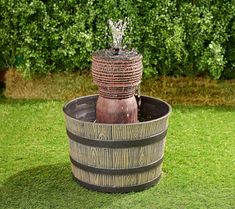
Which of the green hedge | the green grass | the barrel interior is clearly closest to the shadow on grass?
the green grass

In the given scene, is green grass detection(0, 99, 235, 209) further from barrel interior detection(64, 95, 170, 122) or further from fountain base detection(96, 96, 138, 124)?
fountain base detection(96, 96, 138, 124)

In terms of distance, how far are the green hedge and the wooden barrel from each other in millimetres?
2034

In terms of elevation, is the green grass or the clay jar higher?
the clay jar

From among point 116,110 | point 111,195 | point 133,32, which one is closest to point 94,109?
point 116,110

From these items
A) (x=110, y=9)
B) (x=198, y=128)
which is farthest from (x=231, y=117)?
(x=110, y=9)

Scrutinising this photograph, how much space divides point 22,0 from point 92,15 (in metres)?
0.85

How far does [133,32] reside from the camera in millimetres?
5969

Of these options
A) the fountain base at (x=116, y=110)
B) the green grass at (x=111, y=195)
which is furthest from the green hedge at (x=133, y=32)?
the fountain base at (x=116, y=110)

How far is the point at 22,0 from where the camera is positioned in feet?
19.6

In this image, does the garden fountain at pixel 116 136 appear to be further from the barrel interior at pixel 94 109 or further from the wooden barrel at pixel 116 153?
the barrel interior at pixel 94 109

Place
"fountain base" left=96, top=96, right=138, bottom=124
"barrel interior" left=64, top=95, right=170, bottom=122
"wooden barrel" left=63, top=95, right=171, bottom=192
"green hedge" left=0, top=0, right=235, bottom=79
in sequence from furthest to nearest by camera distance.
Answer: "green hedge" left=0, top=0, right=235, bottom=79 → "barrel interior" left=64, top=95, right=170, bottom=122 → "fountain base" left=96, top=96, right=138, bottom=124 → "wooden barrel" left=63, top=95, right=171, bottom=192

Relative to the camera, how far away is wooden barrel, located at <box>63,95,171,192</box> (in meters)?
3.78

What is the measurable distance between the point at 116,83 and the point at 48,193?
102 cm

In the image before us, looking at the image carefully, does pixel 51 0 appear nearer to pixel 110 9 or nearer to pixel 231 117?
pixel 110 9
